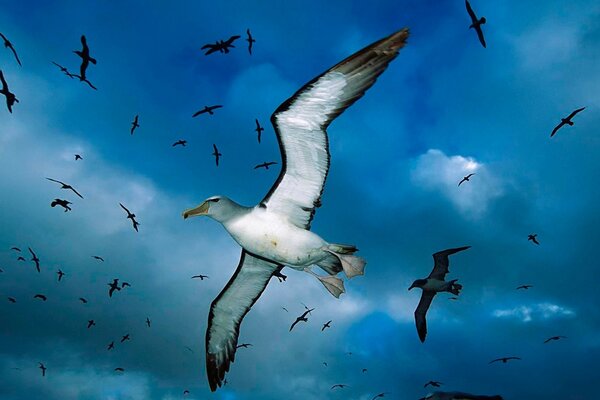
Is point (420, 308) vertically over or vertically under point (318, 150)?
over

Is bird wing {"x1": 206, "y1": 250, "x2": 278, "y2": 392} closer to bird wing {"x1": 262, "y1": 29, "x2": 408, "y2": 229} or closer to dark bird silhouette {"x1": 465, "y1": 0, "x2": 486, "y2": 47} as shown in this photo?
bird wing {"x1": 262, "y1": 29, "x2": 408, "y2": 229}

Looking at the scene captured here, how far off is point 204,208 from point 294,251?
2.02 metres

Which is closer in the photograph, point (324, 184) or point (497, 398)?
point (497, 398)

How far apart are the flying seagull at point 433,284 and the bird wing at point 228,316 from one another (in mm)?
8954

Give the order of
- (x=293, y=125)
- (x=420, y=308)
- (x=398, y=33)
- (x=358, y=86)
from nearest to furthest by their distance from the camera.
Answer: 1. (x=398, y=33)
2. (x=358, y=86)
3. (x=293, y=125)
4. (x=420, y=308)

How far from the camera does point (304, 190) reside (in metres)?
11.0

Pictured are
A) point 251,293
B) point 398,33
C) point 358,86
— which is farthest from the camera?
point 251,293

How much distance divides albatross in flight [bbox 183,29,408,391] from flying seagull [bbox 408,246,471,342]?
9700mm

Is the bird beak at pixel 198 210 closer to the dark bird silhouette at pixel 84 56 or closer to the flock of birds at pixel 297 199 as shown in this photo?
the flock of birds at pixel 297 199

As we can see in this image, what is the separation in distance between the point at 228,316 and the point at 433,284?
10.2 metres

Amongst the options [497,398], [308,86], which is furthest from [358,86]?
[497,398]

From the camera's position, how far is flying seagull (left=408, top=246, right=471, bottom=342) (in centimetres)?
2056

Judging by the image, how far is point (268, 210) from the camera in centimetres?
1109

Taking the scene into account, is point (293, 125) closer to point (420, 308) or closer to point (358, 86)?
point (358, 86)
